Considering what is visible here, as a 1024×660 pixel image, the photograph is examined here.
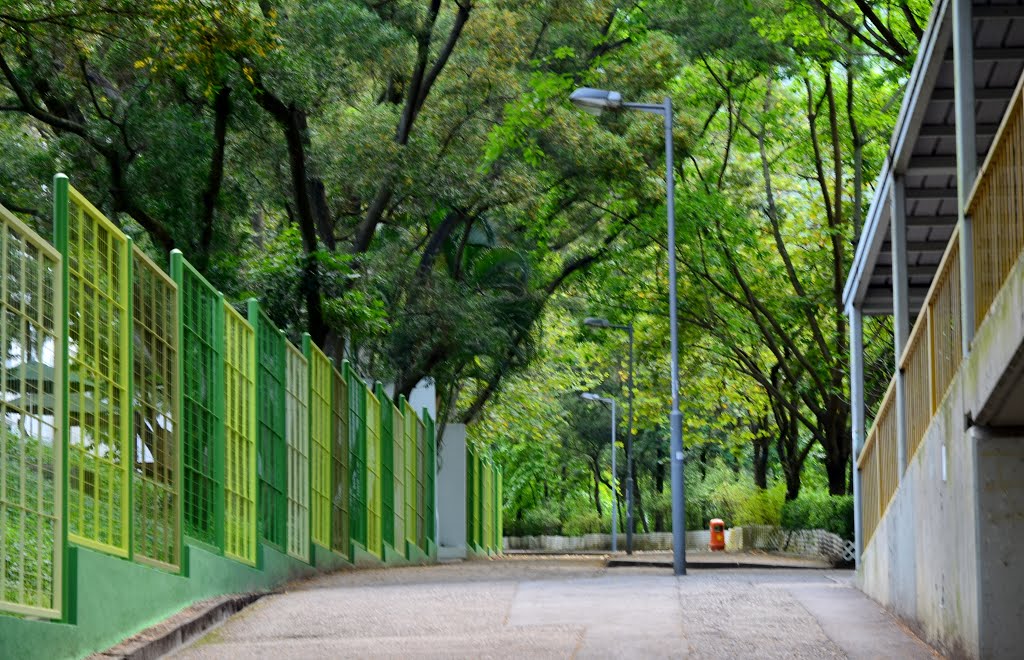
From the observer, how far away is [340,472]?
65.5 feet

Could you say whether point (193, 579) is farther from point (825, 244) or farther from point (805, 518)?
point (825, 244)

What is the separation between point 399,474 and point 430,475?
19.7 feet

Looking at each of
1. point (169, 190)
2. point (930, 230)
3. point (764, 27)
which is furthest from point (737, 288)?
point (930, 230)

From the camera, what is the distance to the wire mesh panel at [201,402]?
1139cm

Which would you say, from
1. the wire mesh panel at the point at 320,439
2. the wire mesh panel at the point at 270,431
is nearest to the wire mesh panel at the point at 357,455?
the wire mesh panel at the point at 320,439

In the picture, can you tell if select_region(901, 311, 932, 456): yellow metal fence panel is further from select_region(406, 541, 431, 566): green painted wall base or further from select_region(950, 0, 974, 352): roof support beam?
select_region(406, 541, 431, 566): green painted wall base

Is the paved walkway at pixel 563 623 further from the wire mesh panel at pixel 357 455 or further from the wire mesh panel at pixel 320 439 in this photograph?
the wire mesh panel at pixel 357 455

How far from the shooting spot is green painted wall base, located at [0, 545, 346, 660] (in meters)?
7.33

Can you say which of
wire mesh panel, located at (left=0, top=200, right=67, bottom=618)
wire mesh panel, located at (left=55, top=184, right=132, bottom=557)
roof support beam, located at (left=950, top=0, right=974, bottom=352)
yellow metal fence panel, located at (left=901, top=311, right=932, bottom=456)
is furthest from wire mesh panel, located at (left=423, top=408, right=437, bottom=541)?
wire mesh panel, located at (left=0, top=200, right=67, bottom=618)

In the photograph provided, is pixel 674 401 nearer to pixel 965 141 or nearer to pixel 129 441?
pixel 965 141

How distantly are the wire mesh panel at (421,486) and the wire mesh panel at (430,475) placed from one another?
404 millimetres

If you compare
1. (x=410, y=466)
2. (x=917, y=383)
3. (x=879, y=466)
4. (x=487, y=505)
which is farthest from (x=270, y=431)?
(x=487, y=505)

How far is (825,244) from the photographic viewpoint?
35.3 metres

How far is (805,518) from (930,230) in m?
17.8
